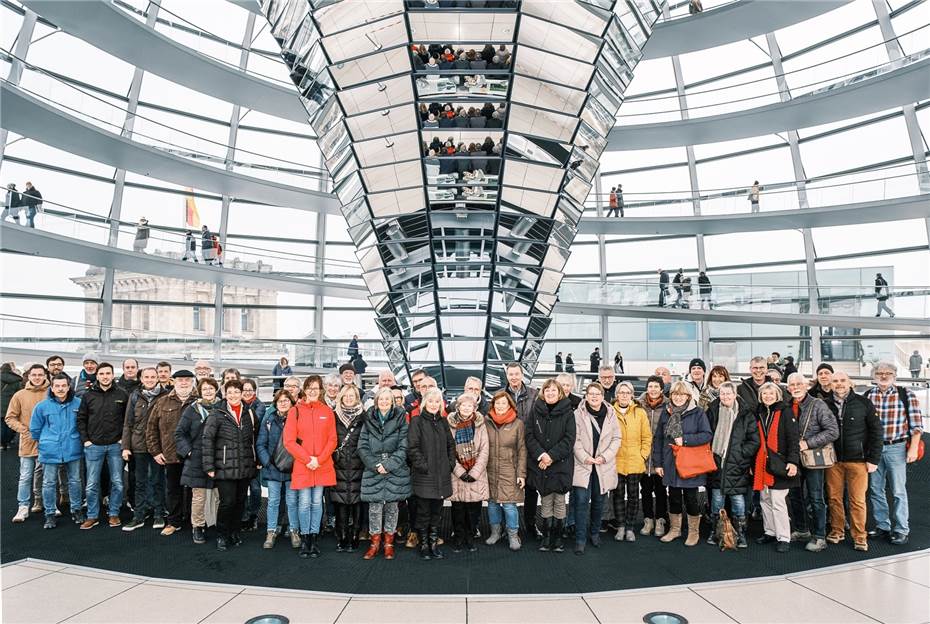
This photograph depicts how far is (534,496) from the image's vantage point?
7445 millimetres

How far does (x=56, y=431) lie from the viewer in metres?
7.62

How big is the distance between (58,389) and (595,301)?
18.9m

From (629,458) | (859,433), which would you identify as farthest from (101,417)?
(859,433)

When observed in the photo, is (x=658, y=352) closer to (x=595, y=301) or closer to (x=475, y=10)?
(x=595, y=301)

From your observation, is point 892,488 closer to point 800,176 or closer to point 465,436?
point 465,436

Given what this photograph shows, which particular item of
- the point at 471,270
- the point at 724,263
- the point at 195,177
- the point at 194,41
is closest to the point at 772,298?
the point at 724,263

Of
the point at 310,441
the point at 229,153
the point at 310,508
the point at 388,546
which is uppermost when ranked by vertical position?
the point at 229,153

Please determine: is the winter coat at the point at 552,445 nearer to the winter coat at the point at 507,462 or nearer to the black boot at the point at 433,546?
the winter coat at the point at 507,462

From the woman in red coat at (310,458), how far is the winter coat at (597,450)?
2.63m

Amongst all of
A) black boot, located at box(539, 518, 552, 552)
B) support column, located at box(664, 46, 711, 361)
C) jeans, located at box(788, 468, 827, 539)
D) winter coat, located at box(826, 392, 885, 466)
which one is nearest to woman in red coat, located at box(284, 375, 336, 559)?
black boot, located at box(539, 518, 552, 552)

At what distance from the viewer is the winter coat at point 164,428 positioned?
7406 mm

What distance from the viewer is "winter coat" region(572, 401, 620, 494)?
22.6 ft

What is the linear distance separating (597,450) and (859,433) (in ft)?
9.21

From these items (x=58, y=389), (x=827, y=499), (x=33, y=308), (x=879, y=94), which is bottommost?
(x=827, y=499)
